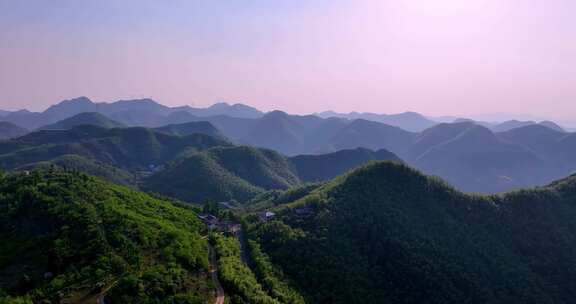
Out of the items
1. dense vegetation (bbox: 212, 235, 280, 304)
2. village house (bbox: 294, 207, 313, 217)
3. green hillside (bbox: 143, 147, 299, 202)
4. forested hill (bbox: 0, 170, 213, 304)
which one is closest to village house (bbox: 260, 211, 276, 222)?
village house (bbox: 294, 207, 313, 217)

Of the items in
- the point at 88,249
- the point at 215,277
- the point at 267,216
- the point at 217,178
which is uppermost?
the point at 88,249

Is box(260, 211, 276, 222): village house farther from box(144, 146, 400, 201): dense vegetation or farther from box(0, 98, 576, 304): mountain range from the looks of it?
box(144, 146, 400, 201): dense vegetation

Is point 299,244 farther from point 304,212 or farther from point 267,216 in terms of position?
point 267,216

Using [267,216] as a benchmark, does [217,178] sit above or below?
below

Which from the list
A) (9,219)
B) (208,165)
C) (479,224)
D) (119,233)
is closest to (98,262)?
(119,233)

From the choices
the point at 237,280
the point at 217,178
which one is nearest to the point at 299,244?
the point at 237,280

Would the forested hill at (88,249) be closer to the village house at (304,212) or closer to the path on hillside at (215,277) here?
the path on hillside at (215,277)

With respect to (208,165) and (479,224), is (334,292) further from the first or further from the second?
(208,165)
